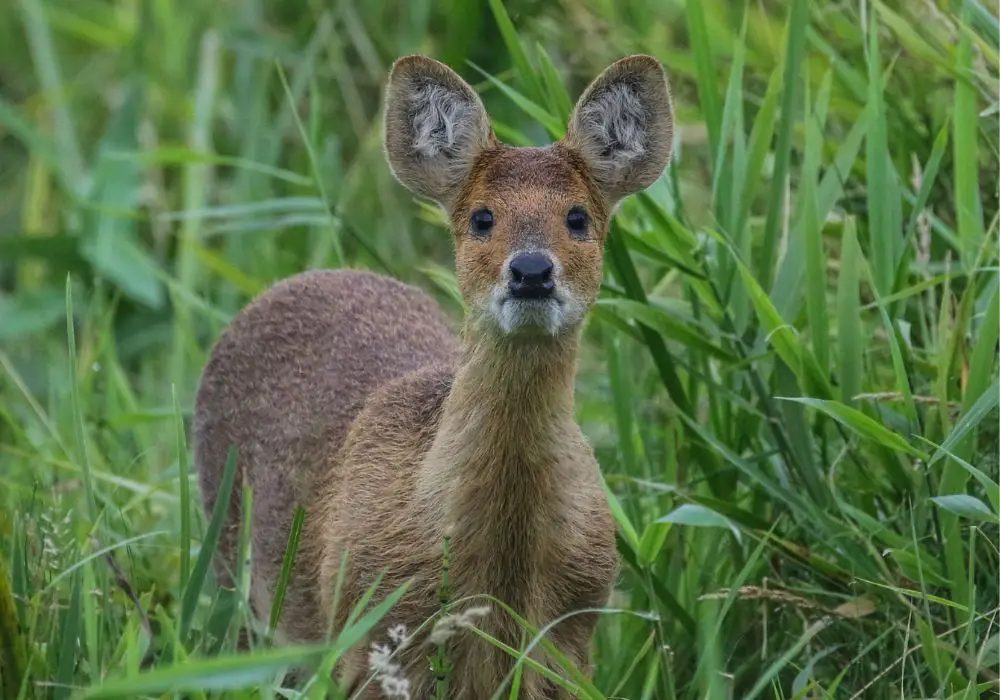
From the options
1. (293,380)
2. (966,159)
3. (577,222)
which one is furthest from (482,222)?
(966,159)

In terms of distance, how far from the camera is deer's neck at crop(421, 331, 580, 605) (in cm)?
369

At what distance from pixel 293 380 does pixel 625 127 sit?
3.95ft

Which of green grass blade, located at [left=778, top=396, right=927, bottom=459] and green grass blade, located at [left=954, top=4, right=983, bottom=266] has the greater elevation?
green grass blade, located at [left=954, top=4, right=983, bottom=266]

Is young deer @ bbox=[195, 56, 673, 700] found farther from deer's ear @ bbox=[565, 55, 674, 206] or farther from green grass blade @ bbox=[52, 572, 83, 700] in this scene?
green grass blade @ bbox=[52, 572, 83, 700]

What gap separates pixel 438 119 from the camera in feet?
13.2

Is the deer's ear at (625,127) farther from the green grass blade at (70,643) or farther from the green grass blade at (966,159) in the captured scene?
the green grass blade at (70,643)

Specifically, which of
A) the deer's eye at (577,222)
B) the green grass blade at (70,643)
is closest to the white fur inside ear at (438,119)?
the deer's eye at (577,222)

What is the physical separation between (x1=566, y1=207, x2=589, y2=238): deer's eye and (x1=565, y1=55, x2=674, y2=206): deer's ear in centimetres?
19

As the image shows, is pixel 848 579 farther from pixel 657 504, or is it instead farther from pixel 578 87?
pixel 578 87

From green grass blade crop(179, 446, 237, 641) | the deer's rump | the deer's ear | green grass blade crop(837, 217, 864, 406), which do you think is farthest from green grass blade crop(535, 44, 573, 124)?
green grass blade crop(179, 446, 237, 641)

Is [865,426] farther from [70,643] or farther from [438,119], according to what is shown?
[70,643]

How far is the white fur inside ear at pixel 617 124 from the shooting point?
3928 millimetres

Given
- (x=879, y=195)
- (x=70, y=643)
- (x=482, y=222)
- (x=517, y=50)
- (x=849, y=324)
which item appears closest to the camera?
(x=70, y=643)

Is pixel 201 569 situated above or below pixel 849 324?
below
